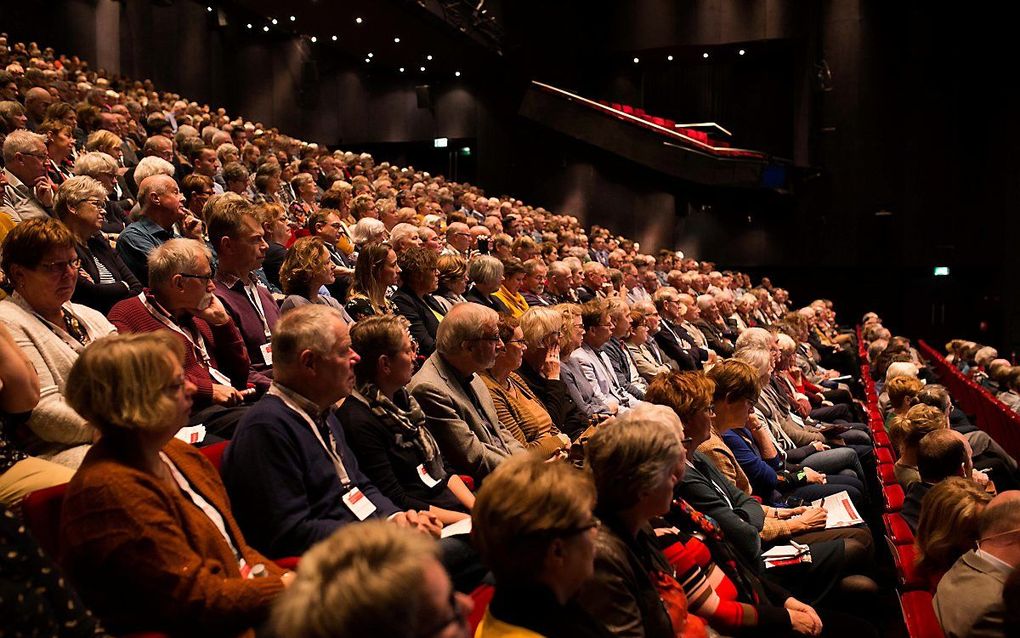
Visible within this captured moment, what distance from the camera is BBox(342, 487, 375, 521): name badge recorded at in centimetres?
226

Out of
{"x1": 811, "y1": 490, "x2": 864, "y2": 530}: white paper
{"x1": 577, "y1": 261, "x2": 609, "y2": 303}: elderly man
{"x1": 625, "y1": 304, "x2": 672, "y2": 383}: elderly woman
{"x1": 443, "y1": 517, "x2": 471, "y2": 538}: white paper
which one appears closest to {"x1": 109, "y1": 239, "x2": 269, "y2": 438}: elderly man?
{"x1": 443, "y1": 517, "x2": 471, "y2": 538}: white paper

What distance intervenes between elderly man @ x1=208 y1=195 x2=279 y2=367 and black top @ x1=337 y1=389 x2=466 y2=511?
921 millimetres

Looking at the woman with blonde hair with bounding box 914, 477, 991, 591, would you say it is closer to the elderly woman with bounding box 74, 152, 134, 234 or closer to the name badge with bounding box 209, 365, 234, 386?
the name badge with bounding box 209, 365, 234, 386

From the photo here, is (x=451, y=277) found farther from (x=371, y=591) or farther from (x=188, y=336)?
(x=371, y=591)

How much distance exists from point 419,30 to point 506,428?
10.9 m

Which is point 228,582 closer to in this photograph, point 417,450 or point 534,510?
point 534,510

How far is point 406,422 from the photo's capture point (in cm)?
268

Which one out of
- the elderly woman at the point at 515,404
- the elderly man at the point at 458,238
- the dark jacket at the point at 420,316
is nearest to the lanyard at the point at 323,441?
the elderly woman at the point at 515,404

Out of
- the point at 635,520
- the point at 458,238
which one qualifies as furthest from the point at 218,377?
the point at 458,238

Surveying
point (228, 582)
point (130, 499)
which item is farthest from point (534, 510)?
point (130, 499)

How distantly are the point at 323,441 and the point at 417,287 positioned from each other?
6.98ft

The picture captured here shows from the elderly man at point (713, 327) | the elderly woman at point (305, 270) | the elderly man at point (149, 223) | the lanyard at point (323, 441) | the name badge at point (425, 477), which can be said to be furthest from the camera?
the elderly man at point (713, 327)

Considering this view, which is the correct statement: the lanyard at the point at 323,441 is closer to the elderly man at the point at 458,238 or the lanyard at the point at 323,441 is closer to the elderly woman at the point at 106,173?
the elderly woman at the point at 106,173

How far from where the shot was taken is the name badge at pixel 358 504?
7.41 feet
